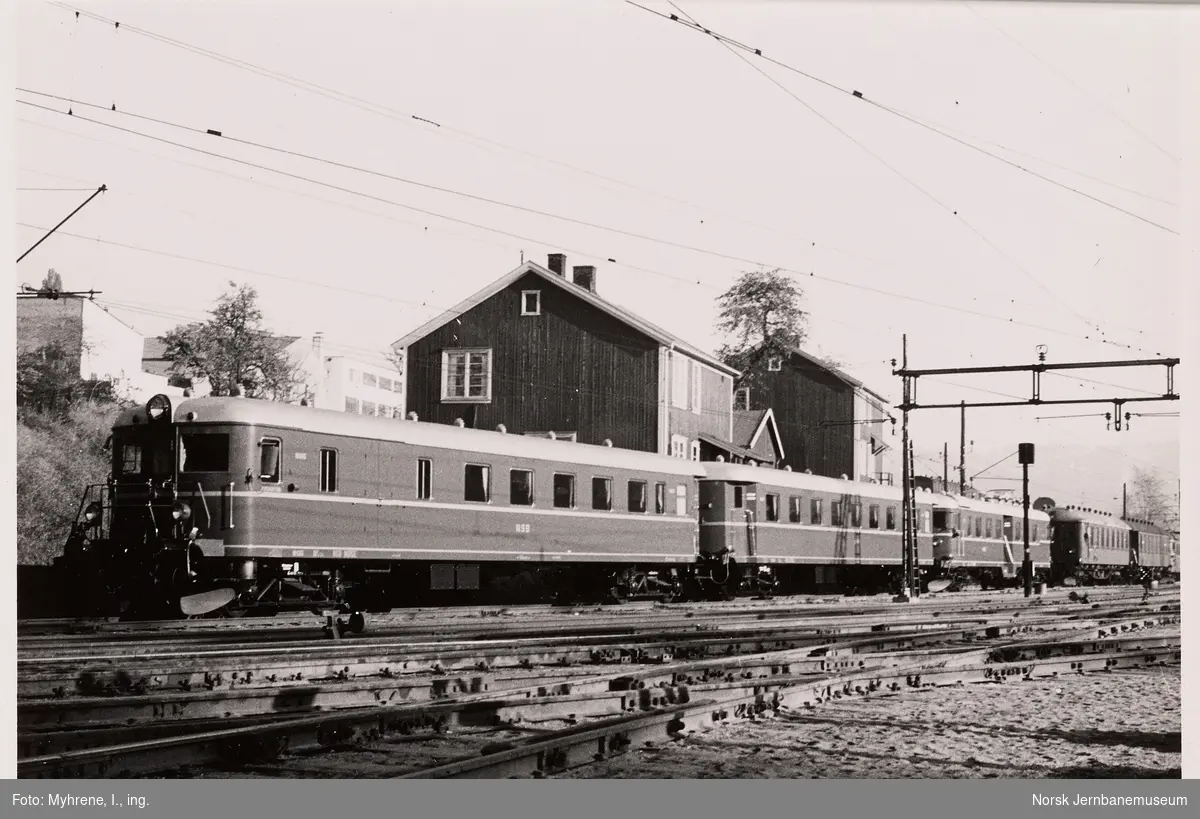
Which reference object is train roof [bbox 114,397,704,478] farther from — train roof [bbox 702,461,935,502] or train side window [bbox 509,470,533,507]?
train roof [bbox 702,461,935,502]

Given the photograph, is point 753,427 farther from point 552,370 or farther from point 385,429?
point 385,429

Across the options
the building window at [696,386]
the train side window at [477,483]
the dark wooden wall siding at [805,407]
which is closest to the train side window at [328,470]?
the train side window at [477,483]

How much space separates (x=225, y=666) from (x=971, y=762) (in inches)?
220

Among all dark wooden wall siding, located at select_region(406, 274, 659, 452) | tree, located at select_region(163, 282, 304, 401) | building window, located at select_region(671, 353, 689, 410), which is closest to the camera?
dark wooden wall siding, located at select_region(406, 274, 659, 452)

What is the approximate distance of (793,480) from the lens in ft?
88.9

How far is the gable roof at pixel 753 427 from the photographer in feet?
143

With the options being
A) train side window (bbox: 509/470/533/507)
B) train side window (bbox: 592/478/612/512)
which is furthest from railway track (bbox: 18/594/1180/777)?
train side window (bbox: 592/478/612/512)

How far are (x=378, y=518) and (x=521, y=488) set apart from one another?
300 cm

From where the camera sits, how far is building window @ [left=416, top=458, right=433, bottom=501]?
57.3ft

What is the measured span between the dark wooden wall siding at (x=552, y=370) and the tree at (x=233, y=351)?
830 cm

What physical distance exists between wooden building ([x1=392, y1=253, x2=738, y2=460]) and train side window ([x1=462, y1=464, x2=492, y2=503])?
1043 centimetres

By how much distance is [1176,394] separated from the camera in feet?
38.1

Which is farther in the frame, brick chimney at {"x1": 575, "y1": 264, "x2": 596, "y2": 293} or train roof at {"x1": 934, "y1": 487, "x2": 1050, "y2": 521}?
train roof at {"x1": 934, "y1": 487, "x2": 1050, "y2": 521}
